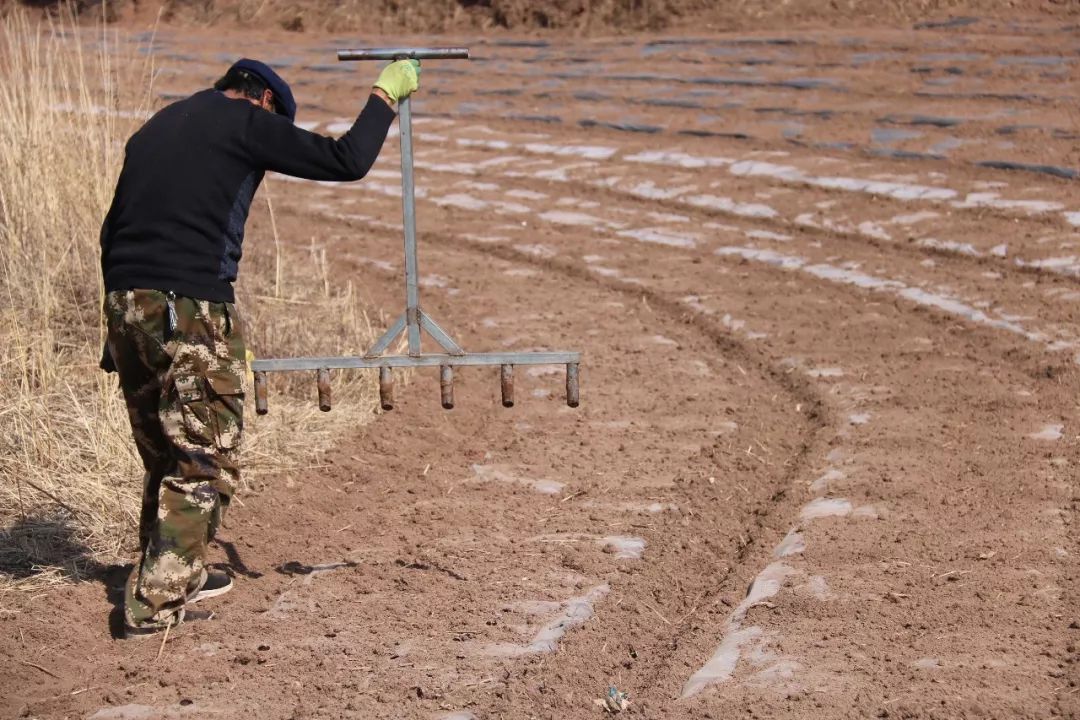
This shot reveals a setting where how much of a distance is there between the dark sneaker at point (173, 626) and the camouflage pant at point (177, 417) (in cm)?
2

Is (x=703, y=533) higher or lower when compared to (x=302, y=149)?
lower

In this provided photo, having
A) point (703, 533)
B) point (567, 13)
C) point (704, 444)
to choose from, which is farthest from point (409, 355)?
point (567, 13)

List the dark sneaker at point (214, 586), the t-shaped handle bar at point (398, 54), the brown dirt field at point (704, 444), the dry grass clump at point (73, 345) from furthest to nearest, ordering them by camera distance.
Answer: the dry grass clump at point (73, 345), the dark sneaker at point (214, 586), the t-shaped handle bar at point (398, 54), the brown dirt field at point (704, 444)

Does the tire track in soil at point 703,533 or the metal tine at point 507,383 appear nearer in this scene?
the tire track in soil at point 703,533

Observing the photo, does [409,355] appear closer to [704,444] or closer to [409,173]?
[409,173]

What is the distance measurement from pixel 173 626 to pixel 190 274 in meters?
1.12

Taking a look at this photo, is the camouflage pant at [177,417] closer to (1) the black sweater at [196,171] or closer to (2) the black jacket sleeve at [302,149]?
(1) the black sweater at [196,171]

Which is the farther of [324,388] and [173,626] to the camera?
[324,388]

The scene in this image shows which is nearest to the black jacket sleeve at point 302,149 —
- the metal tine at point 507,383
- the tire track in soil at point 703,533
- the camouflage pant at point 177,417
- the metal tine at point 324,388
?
the camouflage pant at point 177,417

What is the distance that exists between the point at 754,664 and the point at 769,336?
3.55m

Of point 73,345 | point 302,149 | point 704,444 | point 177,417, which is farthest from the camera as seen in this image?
point 73,345

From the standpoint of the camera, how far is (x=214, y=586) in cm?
478

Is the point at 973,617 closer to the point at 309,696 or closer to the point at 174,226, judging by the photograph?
the point at 309,696

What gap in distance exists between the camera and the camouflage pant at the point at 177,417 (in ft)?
14.2
